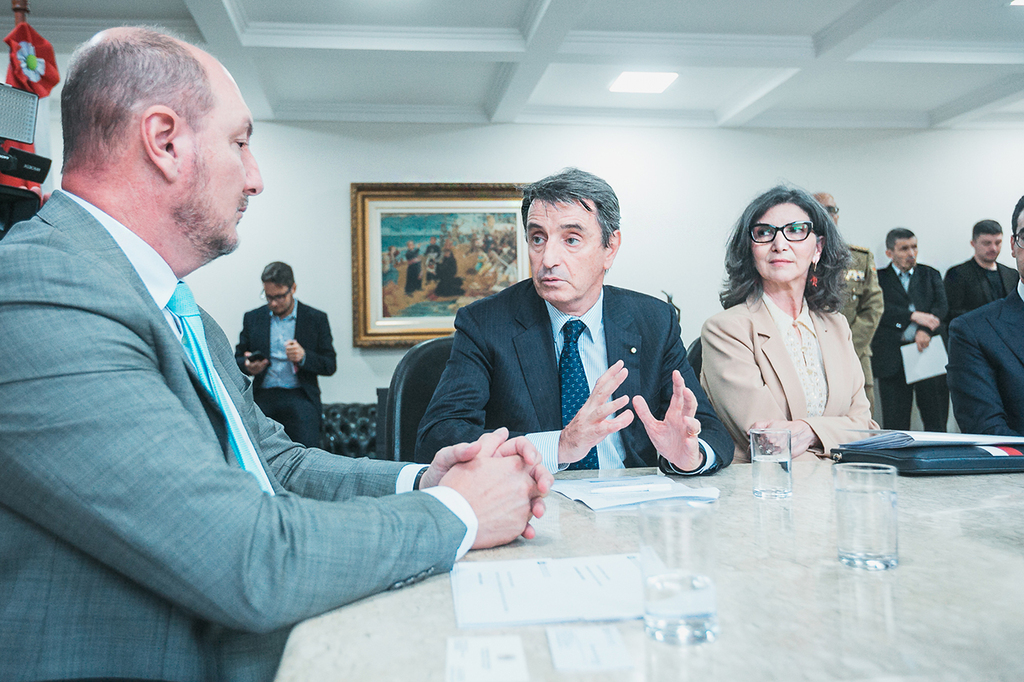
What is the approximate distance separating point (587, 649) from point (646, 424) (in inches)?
32.4

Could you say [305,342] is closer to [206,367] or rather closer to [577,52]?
[577,52]

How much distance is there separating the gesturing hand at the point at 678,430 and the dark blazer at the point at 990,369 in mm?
1258

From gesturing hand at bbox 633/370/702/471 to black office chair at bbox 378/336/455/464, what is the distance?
2.17 feet

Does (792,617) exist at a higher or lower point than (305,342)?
lower

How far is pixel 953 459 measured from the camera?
1.39 meters

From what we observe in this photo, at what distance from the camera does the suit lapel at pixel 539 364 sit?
5.98ft

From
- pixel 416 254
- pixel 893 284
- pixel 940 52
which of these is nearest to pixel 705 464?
pixel 416 254

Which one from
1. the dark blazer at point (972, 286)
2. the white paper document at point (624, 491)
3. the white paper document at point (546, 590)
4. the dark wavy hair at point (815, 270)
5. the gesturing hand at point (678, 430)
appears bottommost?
the white paper document at point (546, 590)

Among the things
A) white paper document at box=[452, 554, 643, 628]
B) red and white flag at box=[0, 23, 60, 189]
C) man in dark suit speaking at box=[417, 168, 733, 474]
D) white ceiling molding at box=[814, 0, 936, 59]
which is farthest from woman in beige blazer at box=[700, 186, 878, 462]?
white ceiling molding at box=[814, 0, 936, 59]

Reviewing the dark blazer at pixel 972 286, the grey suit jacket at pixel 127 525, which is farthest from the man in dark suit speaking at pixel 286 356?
the dark blazer at pixel 972 286

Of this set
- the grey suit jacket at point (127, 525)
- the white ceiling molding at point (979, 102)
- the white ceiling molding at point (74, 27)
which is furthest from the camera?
the white ceiling molding at point (979, 102)

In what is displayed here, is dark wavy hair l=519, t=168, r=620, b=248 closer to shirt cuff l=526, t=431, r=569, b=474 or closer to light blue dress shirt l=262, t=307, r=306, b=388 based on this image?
shirt cuff l=526, t=431, r=569, b=474

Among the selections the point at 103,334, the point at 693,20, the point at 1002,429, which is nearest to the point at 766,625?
the point at 103,334

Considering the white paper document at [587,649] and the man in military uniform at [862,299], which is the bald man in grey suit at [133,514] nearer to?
the white paper document at [587,649]
